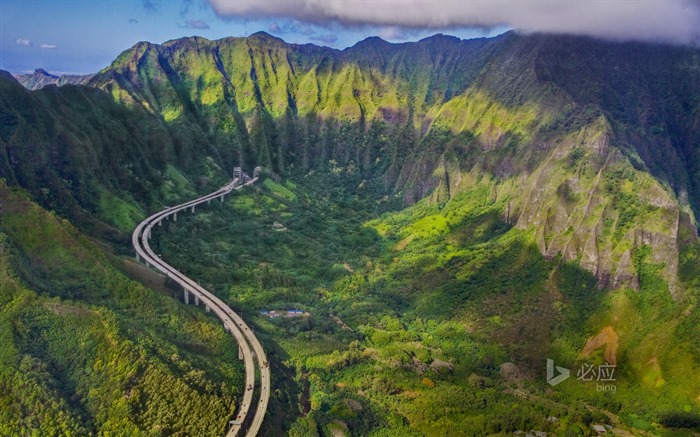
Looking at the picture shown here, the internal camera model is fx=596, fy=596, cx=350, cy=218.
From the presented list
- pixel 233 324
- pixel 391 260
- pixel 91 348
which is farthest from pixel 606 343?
pixel 91 348

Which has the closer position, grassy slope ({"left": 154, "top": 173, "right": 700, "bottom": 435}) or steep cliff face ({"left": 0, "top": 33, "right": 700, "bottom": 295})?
grassy slope ({"left": 154, "top": 173, "right": 700, "bottom": 435})

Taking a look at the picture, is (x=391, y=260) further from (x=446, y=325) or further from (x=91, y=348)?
(x=91, y=348)

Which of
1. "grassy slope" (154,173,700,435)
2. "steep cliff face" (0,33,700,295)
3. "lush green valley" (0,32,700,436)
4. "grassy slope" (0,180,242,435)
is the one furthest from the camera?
"steep cliff face" (0,33,700,295)

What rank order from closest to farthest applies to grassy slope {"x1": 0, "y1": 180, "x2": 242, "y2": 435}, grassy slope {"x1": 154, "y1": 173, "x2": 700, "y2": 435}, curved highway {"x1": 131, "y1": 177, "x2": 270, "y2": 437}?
grassy slope {"x1": 0, "y1": 180, "x2": 242, "y2": 435} → curved highway {"x1": 131, "y1": 177, "x2": 270, "y2": 437} → grassy slope {"x1": 154, "y1": 173, "x2": 700, "y2": 435}

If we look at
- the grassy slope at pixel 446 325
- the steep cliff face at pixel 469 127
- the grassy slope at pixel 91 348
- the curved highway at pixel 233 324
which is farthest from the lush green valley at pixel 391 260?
the curved highway at pixel 233 324

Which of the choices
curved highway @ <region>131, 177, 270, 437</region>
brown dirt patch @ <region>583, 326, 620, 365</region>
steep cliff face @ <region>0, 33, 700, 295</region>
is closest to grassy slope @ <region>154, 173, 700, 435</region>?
brown dirt patch @ <region>583, 326, 620, 365</region>

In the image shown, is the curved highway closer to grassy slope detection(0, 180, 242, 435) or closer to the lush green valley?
grassy slope detection(0, 180, 242, 435)

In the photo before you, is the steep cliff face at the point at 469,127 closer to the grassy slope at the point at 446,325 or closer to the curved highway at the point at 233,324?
the grassy slope at the point at 446,325
